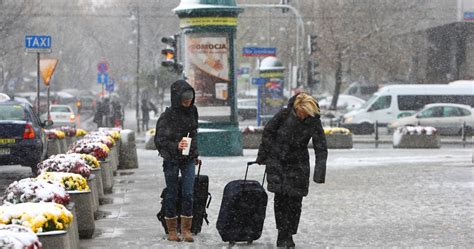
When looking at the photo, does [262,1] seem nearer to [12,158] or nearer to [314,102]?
[12,158]

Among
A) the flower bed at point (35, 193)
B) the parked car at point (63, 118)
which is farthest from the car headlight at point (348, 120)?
the flower bed at point (35, 193)

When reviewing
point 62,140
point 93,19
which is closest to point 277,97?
point 62,140

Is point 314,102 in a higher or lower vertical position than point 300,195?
higher

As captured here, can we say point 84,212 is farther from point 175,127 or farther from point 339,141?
point 339,141

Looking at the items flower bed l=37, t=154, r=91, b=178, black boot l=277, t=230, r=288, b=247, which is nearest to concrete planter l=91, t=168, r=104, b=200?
flower bed l=37, t=154, r=91, b=178

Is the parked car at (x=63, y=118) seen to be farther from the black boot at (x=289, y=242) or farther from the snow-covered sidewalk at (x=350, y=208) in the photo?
the black boot at (x=289, y=242)

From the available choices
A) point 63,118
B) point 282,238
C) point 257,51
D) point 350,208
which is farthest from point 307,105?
point 63,118

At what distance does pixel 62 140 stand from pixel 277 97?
19.8 m

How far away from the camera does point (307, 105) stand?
10.8 metres

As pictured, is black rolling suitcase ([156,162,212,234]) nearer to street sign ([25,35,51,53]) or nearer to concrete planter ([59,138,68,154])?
street sign ([25,35,51,53])

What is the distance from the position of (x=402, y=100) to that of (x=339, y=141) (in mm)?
15081

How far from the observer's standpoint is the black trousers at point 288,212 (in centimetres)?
1095

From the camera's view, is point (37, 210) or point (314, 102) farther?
point (314, 102)

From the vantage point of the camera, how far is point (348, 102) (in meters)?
73.1
